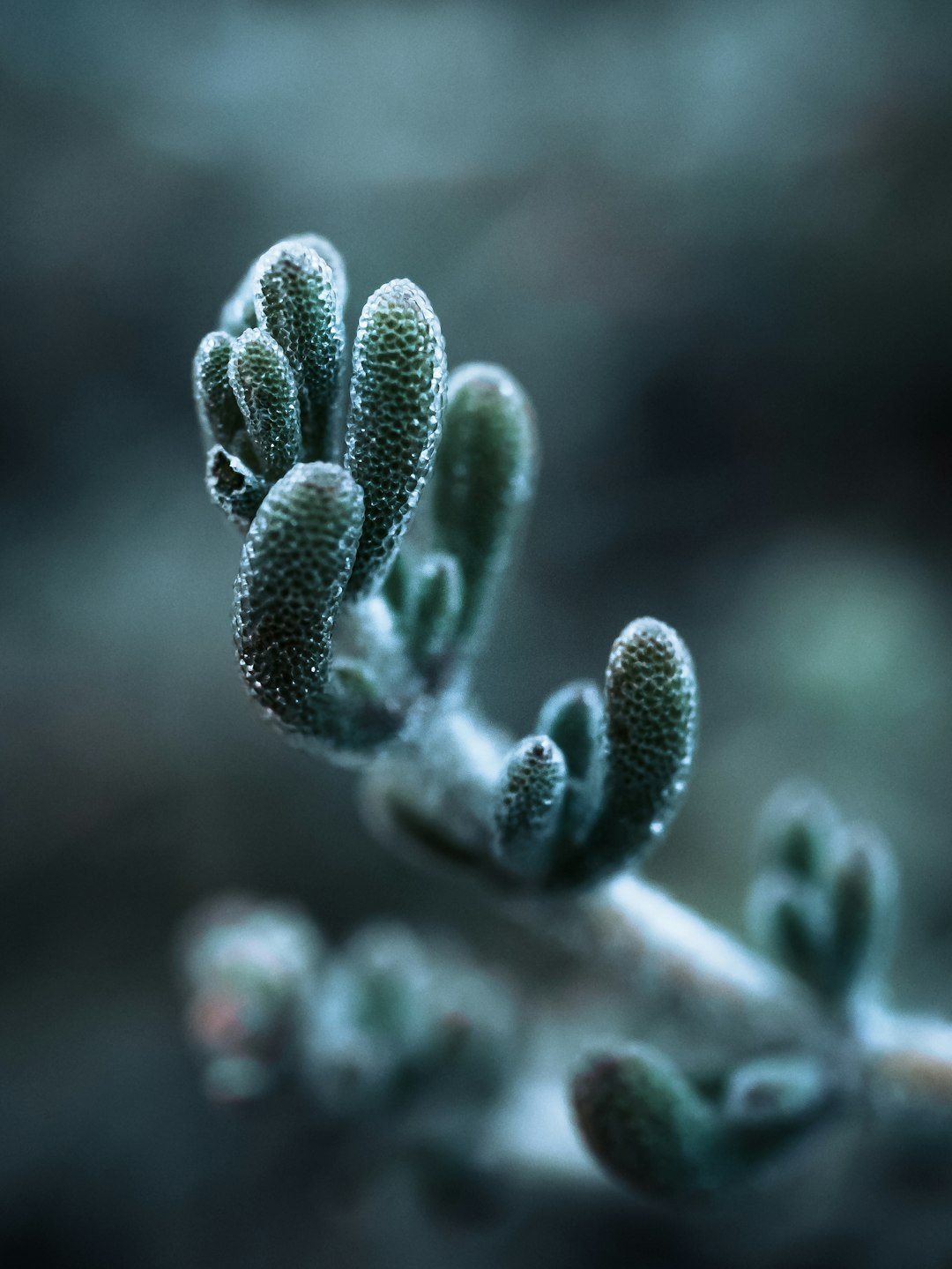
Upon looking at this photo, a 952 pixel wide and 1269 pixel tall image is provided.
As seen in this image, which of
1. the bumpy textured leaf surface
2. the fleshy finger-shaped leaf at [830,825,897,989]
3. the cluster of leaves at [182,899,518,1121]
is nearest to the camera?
the bumpy textured leaf surface

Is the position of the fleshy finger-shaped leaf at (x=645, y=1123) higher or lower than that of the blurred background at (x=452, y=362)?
lower

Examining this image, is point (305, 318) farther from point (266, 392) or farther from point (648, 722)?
point (648, 722)

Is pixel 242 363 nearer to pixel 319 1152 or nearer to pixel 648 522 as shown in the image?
pixel 319 1152

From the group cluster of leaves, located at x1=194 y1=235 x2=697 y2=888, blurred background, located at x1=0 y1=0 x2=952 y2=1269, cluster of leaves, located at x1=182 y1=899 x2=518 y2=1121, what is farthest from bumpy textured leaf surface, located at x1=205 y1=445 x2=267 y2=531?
blurred background, located at x1=0 y1=0 x2=952 y2=1269

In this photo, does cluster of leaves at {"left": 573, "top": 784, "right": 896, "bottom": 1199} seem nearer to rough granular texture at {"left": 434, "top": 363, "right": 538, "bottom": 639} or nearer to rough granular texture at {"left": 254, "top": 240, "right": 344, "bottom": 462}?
rough granular texture at {"left": 434, "top": 363, "right": 538, "bottom": 639}

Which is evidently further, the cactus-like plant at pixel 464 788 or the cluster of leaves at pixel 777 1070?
the cluster of leaves at pixel 777 1070

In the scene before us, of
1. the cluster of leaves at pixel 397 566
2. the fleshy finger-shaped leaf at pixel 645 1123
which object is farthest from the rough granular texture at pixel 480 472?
the fleshy finger-shaped leaf at pixel 645 1123

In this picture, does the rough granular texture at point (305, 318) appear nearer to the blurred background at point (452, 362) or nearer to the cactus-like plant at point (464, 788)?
the cactus-like plant at point (464, 788)
